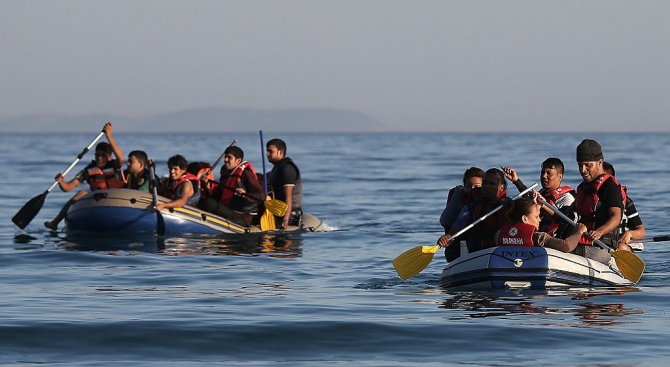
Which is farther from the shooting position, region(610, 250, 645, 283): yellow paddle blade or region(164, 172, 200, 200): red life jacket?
region(164, 172, 200, 200): red life jacket

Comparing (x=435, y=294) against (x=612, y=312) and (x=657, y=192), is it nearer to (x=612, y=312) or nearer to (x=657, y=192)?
(x=612, y=312)

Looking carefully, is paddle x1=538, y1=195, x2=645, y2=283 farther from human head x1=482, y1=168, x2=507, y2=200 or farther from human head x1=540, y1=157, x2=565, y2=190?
human head x1=482, y1=168, x2=507, y2=200

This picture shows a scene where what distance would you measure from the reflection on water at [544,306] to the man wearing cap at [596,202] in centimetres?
51

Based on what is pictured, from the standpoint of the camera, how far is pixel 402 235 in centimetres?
2069

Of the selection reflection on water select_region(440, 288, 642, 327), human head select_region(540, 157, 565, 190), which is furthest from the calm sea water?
human head select_region(540, 157, 565, 190)

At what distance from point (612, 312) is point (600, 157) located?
6.03 feet

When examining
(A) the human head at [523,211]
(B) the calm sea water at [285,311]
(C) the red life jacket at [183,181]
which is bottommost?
(B) the calm sea water at [285,311]

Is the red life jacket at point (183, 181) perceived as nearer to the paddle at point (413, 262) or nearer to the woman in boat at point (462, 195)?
the paddle at point (413, 262)

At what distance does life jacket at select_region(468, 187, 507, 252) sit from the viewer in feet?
40.3

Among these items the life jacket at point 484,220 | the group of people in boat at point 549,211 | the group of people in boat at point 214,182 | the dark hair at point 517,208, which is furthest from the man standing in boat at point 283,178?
the dark hair at point 517,208

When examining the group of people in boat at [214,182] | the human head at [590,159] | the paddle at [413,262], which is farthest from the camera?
the group of people in boat at [214,182]

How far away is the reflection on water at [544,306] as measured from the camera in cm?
1063

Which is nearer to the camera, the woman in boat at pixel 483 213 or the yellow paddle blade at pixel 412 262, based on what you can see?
the woman in boat at pixel 483 213

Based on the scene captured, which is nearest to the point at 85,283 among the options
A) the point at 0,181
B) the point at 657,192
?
the point at 657,192
